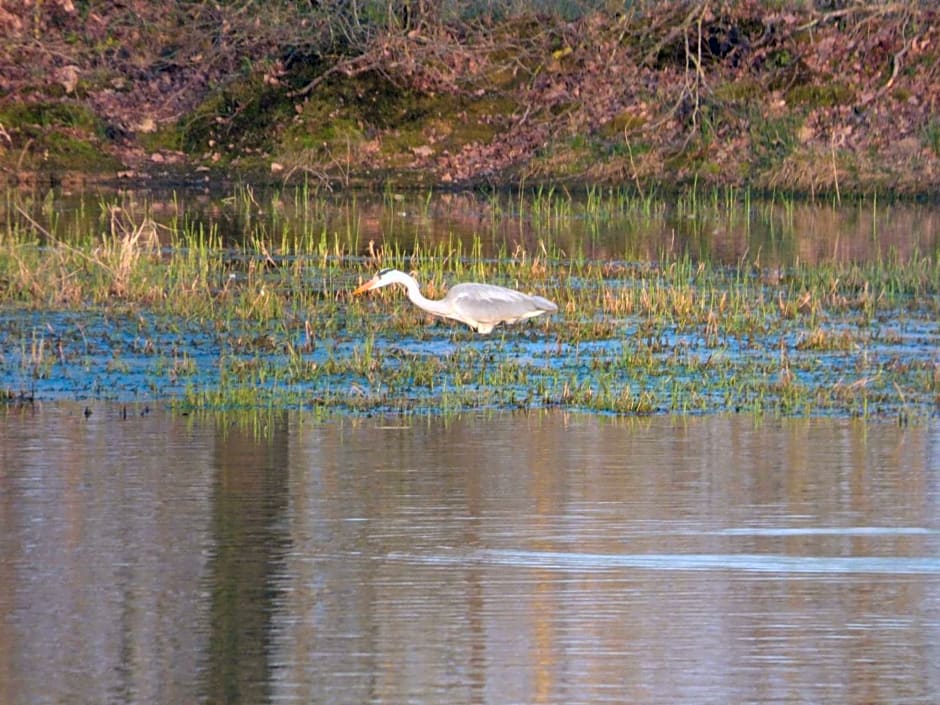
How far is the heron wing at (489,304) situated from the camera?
13250 millimetres

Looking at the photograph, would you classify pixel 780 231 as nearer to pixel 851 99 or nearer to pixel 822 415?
pixel 851 99

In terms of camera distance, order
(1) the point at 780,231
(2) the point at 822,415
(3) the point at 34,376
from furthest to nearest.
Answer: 1. (1) the point at 780,231
2. (3) the point at 34,376
3. (2) the point at 822,415

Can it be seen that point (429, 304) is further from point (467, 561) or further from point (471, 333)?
point (467, 561)

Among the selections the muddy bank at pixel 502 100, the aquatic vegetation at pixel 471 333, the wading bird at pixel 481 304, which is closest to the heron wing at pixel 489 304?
the wading bird at pixel 481 304

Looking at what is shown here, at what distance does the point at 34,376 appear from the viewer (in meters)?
12.2

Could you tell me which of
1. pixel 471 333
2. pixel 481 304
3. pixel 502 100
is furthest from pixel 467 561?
pixel 502 100

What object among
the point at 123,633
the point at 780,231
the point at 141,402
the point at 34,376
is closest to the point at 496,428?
the point at 141,402

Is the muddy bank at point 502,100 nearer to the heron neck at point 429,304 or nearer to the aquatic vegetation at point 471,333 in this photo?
the aquatic vegetation at point 471,333

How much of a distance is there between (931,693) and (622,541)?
210 cm

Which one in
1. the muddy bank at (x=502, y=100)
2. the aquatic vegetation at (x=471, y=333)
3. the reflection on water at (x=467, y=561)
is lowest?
the reflection on water at (x=467, y=561)

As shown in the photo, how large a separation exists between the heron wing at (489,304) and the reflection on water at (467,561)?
2268 millimetres

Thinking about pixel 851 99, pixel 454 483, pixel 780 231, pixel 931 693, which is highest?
pixel 851 99

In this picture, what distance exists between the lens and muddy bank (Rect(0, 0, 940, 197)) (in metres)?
27.5

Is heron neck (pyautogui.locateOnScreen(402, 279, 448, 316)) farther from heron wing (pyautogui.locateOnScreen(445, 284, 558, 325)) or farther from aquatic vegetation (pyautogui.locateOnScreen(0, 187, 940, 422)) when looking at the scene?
aquatic vegetation (pyautogui.locateOnScreen(0, 187, 940, 422))
